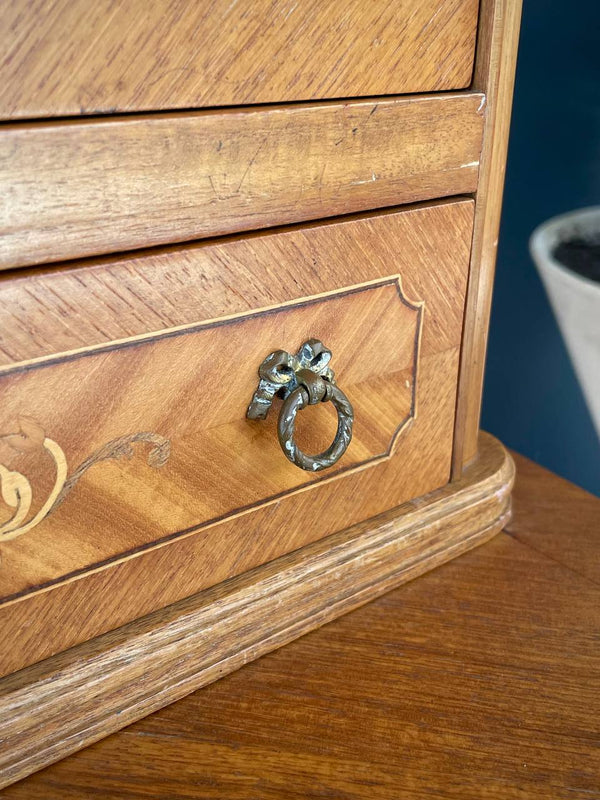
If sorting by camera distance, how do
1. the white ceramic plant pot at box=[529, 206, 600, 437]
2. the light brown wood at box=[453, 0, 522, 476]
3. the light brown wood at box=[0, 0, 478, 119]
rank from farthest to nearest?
the white ceramic plant pot at box=[529, 206, 600, 437] < the light brown wood at box=[453, 0, 522, 476] < the light brown wood at box=[0, 0, 478, 119]

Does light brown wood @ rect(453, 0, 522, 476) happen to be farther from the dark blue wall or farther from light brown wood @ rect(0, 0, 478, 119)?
the dark blue wall

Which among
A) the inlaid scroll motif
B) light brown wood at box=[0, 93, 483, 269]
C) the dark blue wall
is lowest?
the dark blue wall

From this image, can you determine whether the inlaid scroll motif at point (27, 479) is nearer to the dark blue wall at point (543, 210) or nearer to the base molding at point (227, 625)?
the base molding at point (227, 625)

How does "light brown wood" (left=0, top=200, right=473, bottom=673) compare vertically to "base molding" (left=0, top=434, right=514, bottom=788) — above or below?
above

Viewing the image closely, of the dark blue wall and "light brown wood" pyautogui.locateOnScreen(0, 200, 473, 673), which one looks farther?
the dark blue wall

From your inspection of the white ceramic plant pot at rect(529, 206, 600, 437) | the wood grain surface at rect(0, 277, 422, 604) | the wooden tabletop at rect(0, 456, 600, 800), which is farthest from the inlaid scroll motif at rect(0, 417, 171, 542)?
the white ceramic plant pot at rect(529, 206, 600, 437)

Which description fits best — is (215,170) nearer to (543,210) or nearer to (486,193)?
(486,193)
